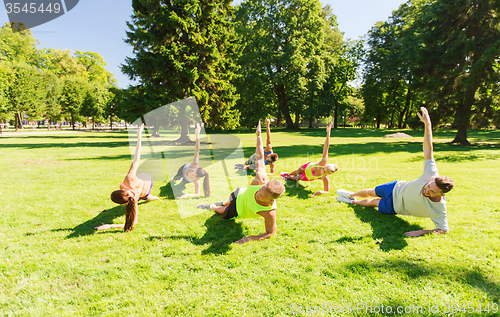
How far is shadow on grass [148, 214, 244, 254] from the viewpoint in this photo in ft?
13.8

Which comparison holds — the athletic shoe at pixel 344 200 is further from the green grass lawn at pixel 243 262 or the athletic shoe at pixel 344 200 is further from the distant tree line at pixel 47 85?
the distant tree line at pixel 47 85

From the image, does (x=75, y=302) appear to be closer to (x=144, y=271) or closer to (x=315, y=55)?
(x=144, y=271)

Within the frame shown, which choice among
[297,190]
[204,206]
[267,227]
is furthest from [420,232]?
[204,206]

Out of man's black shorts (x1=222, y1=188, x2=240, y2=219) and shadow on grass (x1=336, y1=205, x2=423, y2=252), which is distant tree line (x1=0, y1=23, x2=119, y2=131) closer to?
man's black shorts (x1=222, y1=188, x2=240, y2=219)

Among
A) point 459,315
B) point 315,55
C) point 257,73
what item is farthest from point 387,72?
point 459,315

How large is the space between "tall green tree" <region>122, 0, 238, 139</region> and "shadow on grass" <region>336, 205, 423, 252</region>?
18627 mm

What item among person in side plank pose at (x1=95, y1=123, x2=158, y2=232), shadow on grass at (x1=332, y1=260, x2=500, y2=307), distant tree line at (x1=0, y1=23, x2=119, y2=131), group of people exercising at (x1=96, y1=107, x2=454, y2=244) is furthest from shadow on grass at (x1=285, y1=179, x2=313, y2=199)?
distant tree line at (x1=0, y1=23, x2=119, y2=131)

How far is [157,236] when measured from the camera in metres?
4.61

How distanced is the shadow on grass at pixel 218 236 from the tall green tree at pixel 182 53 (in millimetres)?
17909

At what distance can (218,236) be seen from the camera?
4652mm

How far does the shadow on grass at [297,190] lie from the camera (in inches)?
276

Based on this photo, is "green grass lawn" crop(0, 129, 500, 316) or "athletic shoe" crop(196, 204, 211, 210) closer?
"green grass lawn" crop(0, 129, 500, 316)

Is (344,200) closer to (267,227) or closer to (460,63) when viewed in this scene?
(267,227)

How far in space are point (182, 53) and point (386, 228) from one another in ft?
71.7
